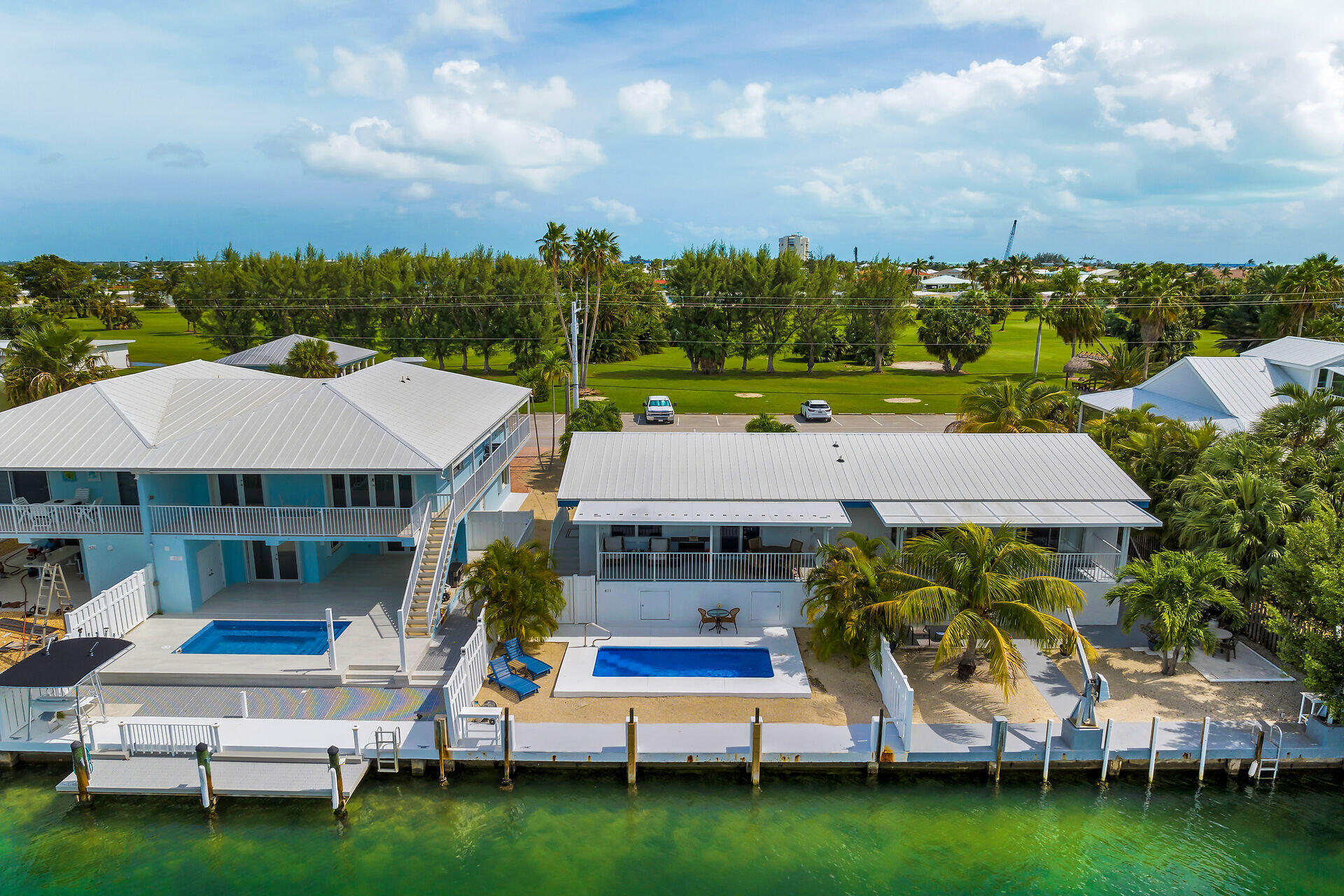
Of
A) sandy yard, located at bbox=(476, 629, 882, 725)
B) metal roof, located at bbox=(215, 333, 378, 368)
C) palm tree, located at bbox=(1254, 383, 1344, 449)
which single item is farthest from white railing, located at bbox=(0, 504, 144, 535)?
palm tree, located at bbox=(1254, 383, 1344, 449)

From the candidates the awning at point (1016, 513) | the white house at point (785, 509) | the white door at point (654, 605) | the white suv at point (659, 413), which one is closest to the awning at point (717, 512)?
the white house at point (785, 509)

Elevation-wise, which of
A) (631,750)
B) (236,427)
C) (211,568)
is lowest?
(631,750)

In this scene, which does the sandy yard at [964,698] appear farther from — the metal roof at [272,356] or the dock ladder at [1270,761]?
the metal roof at [272,356]

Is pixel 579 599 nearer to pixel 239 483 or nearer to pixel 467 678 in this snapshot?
pixel 467 678

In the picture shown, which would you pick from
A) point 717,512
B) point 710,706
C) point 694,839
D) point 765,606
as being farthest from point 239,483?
point 694,839

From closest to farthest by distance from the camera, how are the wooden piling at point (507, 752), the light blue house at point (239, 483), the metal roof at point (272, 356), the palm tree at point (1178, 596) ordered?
the wooden piling at point (507, 752) < the palm tree at point (1178, 596) < the light blue house at point (239, 483) < the metal roof at point (272, 356)

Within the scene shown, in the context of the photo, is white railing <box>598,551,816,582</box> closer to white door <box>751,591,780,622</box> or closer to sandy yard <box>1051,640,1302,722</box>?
white door <box>751,591,780,622</box>

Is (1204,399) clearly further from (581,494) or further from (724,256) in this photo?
(724,256)
